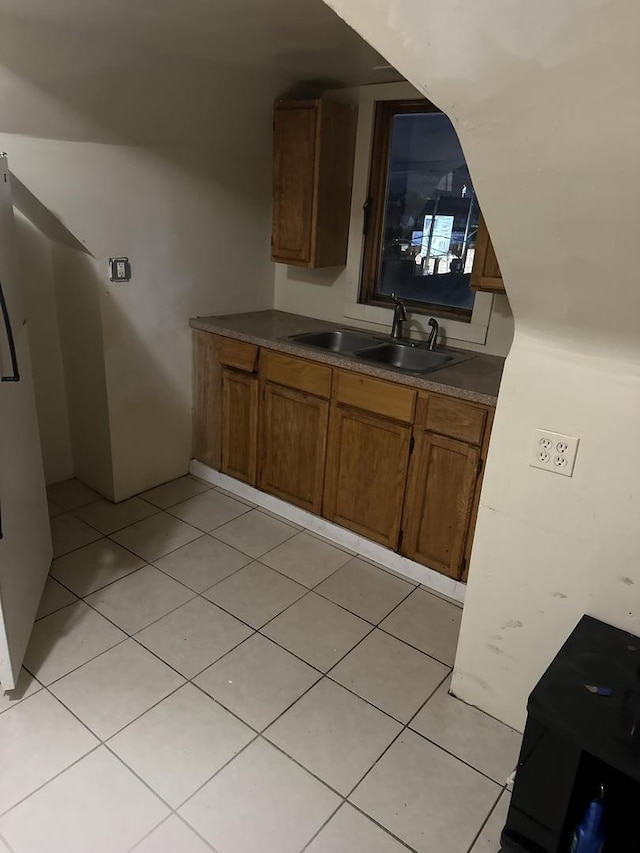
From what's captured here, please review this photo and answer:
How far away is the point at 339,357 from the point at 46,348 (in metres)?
1.57

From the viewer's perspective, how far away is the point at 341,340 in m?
3.18

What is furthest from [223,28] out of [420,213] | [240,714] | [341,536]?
[240,714]

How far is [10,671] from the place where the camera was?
188 centimetres

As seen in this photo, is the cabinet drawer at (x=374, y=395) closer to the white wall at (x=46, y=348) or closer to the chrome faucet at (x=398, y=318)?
the chrome faucet at (x=398, y=318)

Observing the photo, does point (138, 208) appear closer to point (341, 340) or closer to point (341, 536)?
point (341, 340)

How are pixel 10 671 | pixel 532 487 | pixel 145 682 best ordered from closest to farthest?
pixel 532 487 < pixel 10 671 < pixel 145 682

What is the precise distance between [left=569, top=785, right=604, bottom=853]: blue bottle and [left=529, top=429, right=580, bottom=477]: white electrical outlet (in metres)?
0.79

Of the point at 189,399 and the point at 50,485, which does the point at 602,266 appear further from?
the point at 50,485

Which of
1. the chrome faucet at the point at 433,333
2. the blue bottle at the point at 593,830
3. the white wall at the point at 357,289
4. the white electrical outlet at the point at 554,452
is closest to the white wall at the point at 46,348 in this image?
the white wall at the point at 357,289

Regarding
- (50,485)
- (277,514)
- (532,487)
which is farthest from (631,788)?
(50,485)

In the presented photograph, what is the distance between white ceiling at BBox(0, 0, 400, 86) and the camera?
1.86 metres

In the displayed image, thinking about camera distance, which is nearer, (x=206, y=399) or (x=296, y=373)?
(x=296, y=373)

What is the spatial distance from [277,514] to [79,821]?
1.70m

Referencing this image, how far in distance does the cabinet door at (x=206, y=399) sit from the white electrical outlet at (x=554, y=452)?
1.89 meters
